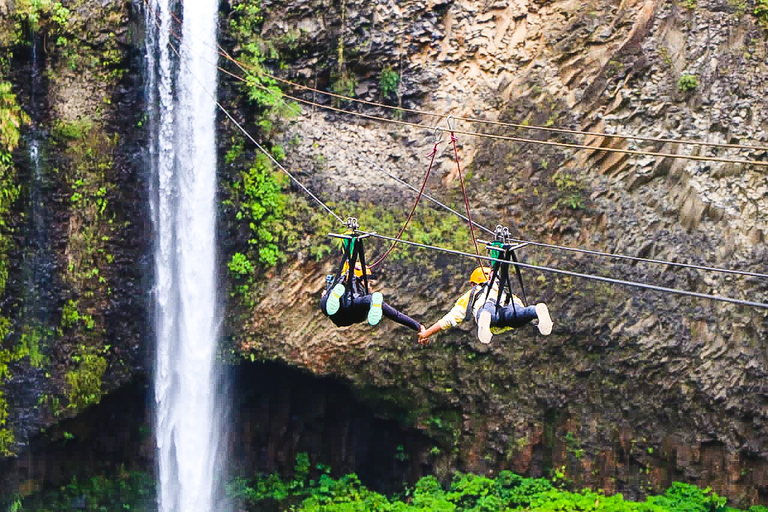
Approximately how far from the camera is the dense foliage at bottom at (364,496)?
11.6m

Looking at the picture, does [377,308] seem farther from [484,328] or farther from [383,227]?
[383,227]

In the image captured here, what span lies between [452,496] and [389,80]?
6915 mm

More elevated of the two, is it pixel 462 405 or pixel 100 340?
pixel 100 340

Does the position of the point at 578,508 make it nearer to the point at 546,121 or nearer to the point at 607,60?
the point at 546,121

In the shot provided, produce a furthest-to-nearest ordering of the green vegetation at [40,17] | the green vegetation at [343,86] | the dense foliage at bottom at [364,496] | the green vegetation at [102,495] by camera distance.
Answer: the green vegetation at [102,495] < the green vegetation at [343,86] < the dense foliage at bottom at [364,496] < the green vegetation at [40,17]

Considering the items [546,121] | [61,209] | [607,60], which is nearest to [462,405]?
[546,121]

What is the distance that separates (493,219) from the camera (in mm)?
11906

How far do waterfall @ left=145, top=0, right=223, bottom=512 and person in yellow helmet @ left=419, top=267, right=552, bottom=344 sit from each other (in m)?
5.91

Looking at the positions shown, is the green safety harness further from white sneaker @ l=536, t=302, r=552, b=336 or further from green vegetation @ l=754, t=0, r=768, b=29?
green vegetation @ l=754, t=0, r=768, b=29

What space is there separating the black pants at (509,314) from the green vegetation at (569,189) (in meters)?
5.03

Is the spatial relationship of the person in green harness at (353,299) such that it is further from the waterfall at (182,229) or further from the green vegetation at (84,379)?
the green vegetation at (84,379)

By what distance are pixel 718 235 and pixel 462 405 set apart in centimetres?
479

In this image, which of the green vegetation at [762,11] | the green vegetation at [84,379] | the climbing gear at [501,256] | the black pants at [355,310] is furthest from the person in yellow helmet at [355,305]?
the green vegetation at [762,11]

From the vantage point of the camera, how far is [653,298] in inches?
453
